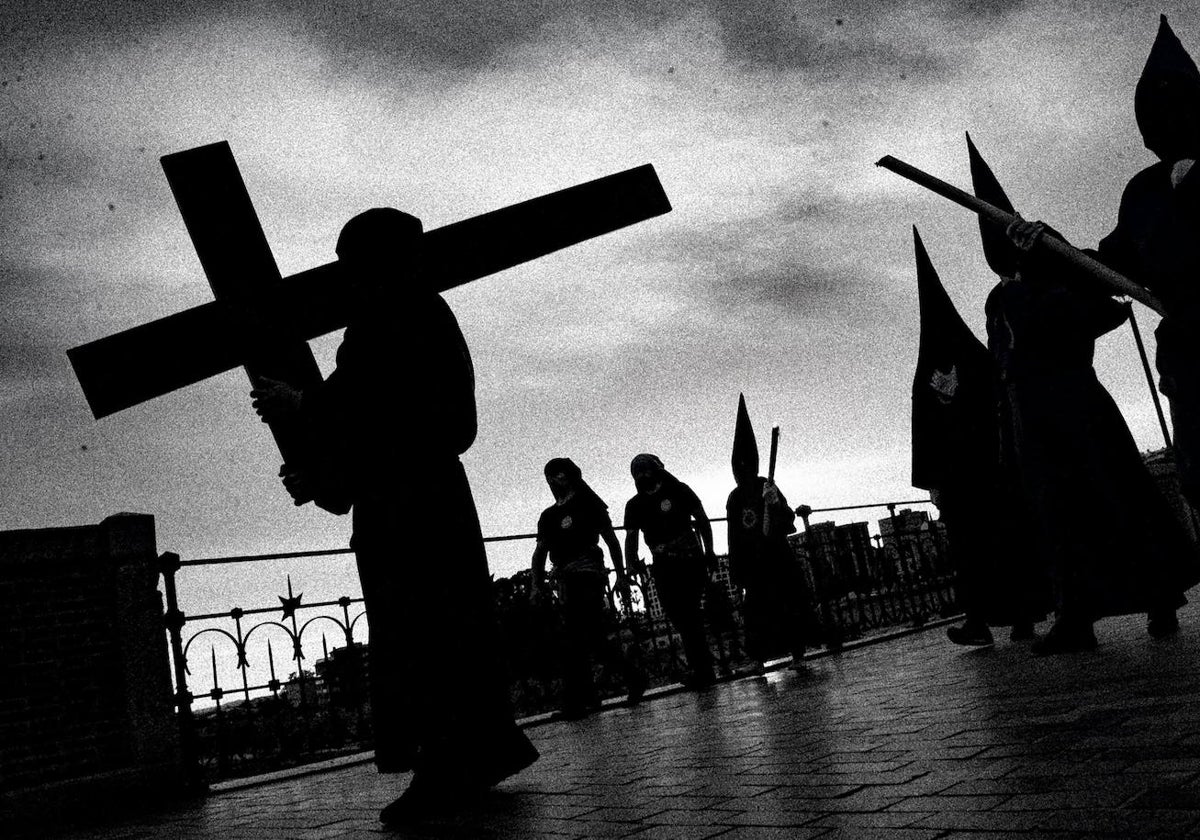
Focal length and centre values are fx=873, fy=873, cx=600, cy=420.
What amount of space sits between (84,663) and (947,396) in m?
6.79

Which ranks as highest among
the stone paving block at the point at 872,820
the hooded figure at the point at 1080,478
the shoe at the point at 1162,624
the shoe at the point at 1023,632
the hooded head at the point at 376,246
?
the hooded head at the point at 376,246

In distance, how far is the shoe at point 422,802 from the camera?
304cm

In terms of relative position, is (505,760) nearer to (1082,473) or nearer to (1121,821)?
(1121,821)

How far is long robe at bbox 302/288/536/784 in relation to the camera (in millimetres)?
3174

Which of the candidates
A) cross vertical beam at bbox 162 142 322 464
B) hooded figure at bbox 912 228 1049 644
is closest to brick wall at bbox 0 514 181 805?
cross vertical beam at bbox 162 142 322 464

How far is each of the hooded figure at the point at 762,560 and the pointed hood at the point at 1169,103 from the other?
4985mm

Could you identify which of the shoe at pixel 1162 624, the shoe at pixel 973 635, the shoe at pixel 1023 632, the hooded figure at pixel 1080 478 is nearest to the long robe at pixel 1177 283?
the hooded figure at pixel 1080 478

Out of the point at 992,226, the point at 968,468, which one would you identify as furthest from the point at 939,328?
the point at 992,226

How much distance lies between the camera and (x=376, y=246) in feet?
11.0

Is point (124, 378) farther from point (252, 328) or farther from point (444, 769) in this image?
point (444, 769)

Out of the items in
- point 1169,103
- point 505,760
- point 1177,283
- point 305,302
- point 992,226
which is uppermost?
point 992,226

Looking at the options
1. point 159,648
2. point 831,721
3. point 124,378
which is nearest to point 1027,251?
point 831,721

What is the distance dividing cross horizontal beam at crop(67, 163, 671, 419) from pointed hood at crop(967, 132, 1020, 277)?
266 cm

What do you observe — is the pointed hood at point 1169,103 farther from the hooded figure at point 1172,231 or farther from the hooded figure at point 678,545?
the hooded figure at point 678,545
